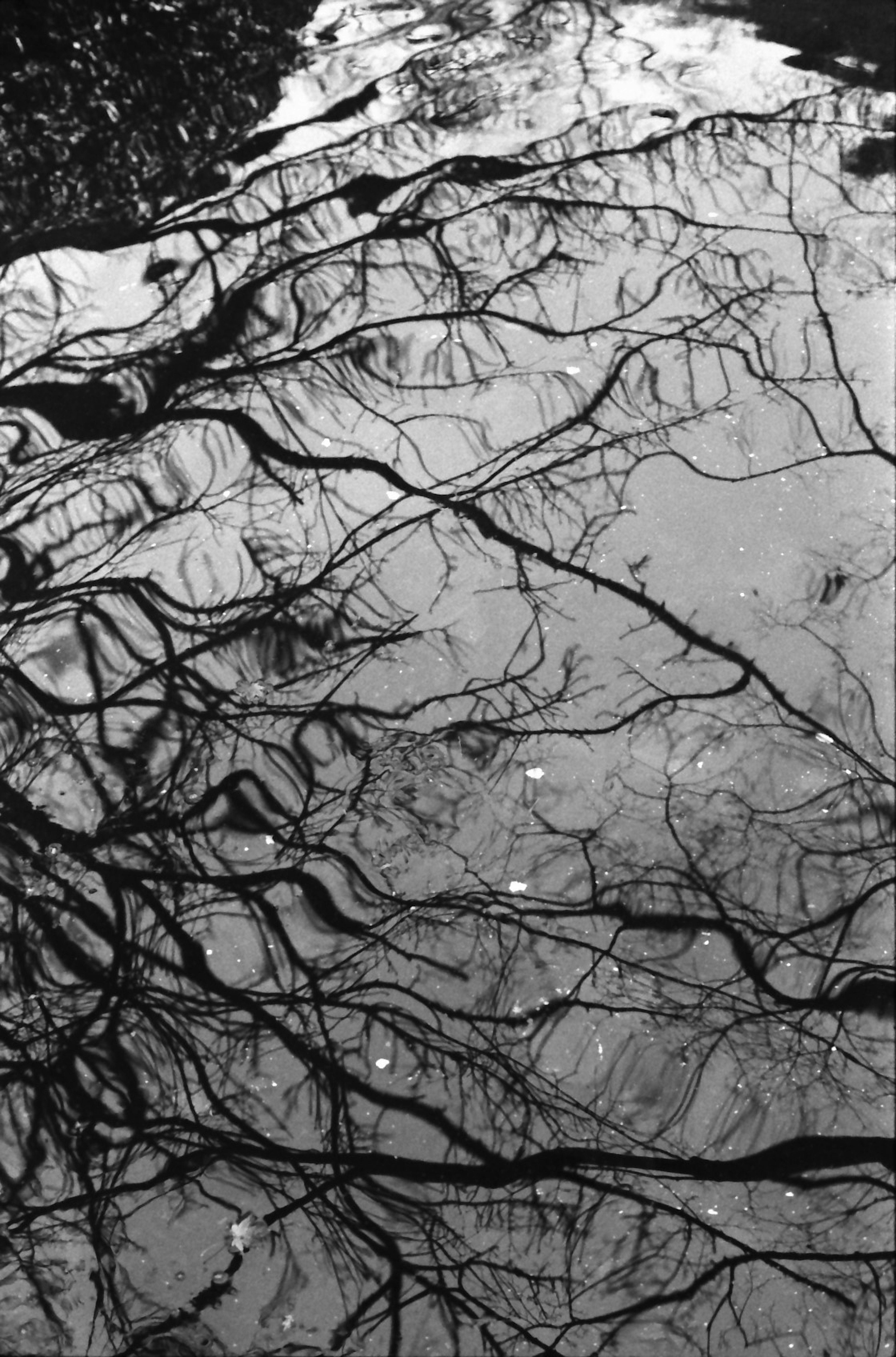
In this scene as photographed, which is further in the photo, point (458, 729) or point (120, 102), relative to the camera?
point (120, 102)

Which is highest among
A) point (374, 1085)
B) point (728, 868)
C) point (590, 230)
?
point (590, 230)

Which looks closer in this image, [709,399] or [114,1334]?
[114,1334]

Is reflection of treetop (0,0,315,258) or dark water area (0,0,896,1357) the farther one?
reflection of treetop (0,0,315,258)

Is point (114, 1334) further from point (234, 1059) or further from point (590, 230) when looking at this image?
point (590, 230)

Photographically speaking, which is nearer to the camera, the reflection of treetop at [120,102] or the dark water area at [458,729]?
the dark water area at [458,729]

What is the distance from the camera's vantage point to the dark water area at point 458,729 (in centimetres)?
198

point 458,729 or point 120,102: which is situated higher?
point 120,102

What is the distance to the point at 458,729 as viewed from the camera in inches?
105

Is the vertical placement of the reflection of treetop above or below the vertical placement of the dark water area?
above

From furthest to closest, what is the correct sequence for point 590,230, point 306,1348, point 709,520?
point 590,230, point 709,520, point 306,1348

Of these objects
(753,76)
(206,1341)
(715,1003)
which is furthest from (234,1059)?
(753,76)

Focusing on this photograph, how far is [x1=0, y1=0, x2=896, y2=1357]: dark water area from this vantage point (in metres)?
1.98

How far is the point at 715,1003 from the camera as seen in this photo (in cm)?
219

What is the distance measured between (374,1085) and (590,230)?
2872 mm
